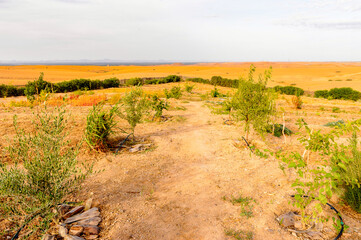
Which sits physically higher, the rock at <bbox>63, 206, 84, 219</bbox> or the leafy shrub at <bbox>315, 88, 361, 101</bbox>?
the leafy shrub at <bbox>315, 88, 361, 101</bbox>

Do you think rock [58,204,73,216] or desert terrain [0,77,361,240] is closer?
desert terrain [0,77,361,240]

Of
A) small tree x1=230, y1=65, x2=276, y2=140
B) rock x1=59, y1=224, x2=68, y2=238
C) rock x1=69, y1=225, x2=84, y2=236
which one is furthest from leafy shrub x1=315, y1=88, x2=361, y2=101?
rock x1=59, y1=224, x2=68, y2=238

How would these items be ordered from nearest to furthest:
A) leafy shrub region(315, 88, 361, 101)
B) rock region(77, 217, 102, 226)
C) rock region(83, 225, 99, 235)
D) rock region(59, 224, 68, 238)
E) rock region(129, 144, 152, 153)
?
1. rock region(59, 224, 68, 238)
2. rock region(83, 225, 99, 235)
3. rock region(77, 217, 102, 226)
4. rock region(129, 144, 152, 153)
5. leafy shrub region(315, 88, 361, 101)

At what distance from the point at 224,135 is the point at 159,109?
3197 millimetres

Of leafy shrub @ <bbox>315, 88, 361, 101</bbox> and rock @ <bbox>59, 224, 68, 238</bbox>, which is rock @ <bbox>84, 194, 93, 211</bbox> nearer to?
rock @ <bbox>59, 224, 68, 238</bbox>

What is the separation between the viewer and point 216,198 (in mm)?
4273

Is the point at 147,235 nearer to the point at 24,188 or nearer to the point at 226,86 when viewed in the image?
the point at 24,188

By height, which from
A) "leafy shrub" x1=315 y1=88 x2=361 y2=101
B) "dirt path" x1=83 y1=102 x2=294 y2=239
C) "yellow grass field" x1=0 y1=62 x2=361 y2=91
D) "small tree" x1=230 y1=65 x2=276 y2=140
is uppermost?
"yellow grass field" x1=0 y1=62 x2=361 y2=91

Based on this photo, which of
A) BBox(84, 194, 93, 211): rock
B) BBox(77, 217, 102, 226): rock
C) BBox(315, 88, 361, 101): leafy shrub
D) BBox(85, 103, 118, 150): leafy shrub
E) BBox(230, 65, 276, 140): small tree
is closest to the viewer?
BBox(77, 217, 102, 226): rock

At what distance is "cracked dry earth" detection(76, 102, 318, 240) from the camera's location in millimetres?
3443

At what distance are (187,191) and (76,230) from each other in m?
2.11

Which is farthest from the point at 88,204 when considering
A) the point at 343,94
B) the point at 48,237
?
the point at 343,94

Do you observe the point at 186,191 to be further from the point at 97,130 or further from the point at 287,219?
the point at 97,130

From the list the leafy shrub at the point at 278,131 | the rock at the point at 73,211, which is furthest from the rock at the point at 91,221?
the leafy shrub at the point at 278,131
